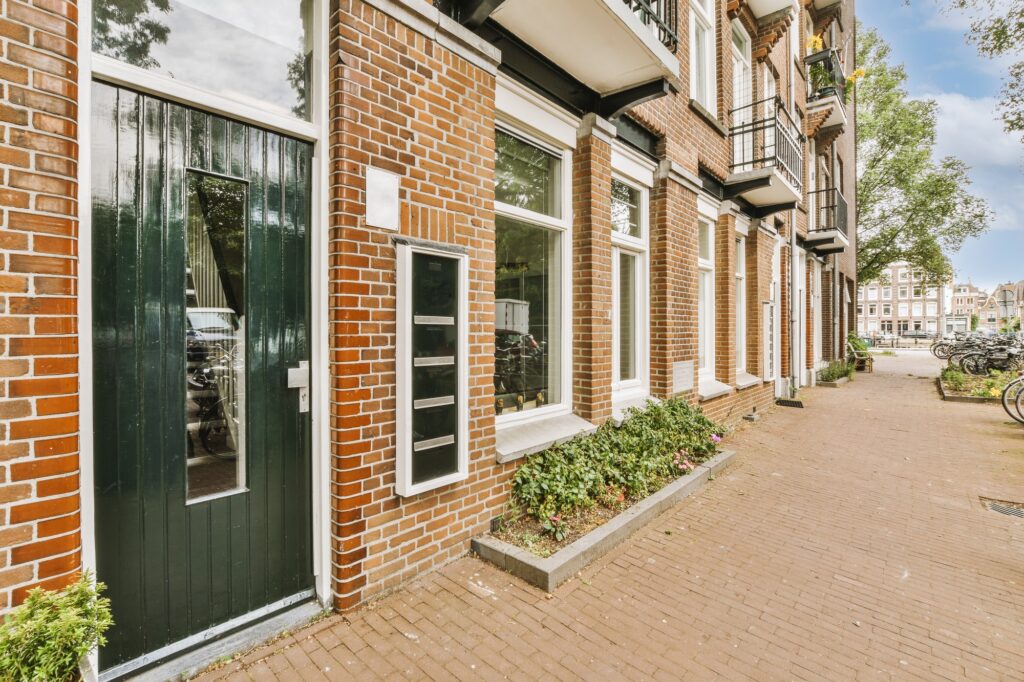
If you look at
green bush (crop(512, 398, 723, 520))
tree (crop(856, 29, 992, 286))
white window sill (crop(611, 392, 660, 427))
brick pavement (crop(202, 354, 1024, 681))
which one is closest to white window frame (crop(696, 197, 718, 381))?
green bush (crop(512, 398, 723, 520))

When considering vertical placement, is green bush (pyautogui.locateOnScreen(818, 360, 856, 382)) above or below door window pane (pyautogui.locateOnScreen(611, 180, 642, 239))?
below

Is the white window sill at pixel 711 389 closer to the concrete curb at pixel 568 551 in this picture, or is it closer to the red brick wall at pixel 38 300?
the concrete curb at pixel 568 551

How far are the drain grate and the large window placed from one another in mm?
4101

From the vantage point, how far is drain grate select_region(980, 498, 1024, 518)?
438 cm

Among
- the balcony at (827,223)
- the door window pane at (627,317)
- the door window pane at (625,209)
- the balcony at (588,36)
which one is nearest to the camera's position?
the balcony at (588,36)

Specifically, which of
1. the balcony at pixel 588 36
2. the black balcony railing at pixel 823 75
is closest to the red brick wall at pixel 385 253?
the balcony at pixel 588 36

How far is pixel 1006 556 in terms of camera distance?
3566 millimetres

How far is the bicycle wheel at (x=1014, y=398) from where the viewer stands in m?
7.67

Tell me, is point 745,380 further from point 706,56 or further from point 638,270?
point 706,56

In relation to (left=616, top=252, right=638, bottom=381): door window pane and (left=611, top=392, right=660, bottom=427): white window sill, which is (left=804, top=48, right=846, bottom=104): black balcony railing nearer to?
(left=616, top=252, right=638, bottom=381): door window pane

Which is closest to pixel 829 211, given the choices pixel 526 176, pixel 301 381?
pixel 526 176

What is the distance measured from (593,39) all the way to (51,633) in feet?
15.6

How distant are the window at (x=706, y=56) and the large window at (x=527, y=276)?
13.0ft

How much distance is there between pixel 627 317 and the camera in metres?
5.93
